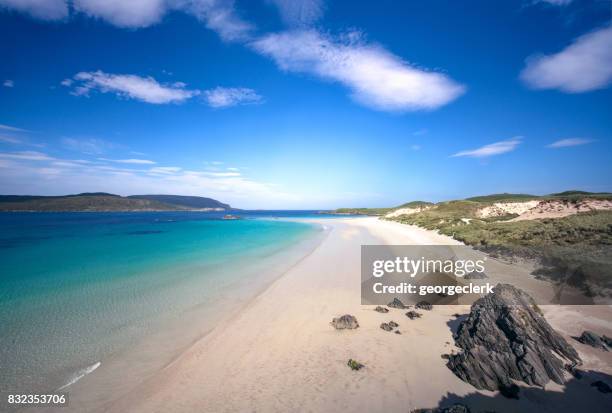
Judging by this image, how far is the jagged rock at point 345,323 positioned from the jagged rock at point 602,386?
5.80 m

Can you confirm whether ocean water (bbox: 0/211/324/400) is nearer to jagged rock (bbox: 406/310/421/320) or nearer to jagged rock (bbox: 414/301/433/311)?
jagged rock (bbox: 406/310/421/320)

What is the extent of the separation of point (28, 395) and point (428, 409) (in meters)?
9.16

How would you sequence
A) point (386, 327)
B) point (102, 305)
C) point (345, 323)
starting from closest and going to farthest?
point (386, 327) → point (345, 323) → point (102, 305)

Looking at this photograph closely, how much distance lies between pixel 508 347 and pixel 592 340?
3.11 metres

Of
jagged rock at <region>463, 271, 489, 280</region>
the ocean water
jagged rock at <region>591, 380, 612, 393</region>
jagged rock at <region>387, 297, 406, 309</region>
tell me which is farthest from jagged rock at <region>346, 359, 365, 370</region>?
jagged rock at <region>463, 271, 489, 280</region>

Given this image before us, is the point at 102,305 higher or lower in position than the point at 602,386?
lower

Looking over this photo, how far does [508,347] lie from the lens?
6.34m

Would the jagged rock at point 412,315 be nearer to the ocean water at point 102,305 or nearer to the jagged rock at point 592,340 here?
the jagged rock at point 592,340

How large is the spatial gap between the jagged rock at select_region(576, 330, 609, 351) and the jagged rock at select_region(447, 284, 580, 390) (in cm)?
115

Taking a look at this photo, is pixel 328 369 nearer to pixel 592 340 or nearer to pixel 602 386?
pixel 602 386

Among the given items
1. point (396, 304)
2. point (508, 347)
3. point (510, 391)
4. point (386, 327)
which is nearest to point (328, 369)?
point (386, 327)

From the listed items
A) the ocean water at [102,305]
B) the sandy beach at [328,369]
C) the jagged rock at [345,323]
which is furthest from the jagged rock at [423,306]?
the ocean water at [102,305]

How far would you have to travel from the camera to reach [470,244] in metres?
23.6

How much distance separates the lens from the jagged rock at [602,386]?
17.9ft
